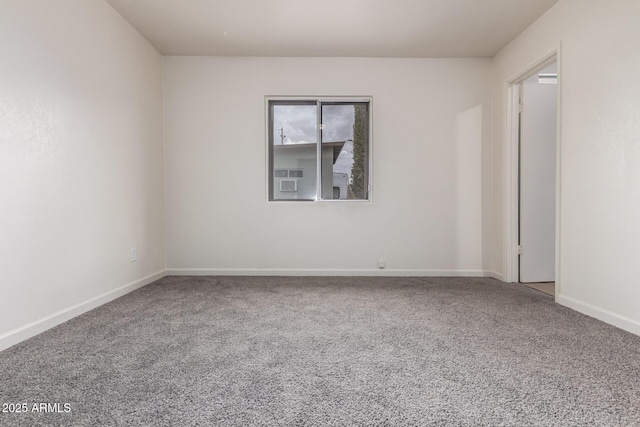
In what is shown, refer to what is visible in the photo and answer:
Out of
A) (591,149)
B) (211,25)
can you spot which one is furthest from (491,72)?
(211,25)

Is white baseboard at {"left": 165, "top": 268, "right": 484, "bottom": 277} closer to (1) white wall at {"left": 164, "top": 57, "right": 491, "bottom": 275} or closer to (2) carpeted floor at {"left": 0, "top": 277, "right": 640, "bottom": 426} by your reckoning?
(1) white wall at {"left": 164, "top": 57, "right": 491, "bottom": 275}

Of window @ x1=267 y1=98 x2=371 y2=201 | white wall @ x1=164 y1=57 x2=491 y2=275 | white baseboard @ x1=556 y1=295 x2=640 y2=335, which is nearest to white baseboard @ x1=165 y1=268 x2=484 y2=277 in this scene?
white wall @ x1=164 y1=57 x2=491 y2=275

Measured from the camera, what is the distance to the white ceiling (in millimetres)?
2809

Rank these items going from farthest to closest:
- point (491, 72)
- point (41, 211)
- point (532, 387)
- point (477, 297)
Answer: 1. point (491, 72)
2. point (477, 297)
3. point (41, 211)
4. point (532, 387)

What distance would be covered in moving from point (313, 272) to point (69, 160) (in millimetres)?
2552

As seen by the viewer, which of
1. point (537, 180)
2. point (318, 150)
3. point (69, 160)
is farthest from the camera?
point (318, 150)

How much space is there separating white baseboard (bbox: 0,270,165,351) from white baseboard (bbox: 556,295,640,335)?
3.83 m

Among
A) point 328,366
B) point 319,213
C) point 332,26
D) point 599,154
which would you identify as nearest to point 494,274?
point 599,154

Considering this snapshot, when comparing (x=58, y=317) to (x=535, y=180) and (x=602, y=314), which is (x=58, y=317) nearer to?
(x=602, y=314)

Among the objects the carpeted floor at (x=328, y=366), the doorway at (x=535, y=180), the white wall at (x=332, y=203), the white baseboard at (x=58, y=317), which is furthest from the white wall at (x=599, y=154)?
the white baseboard at (x=58, y=317)

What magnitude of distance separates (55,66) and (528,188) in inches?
170

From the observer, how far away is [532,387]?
144 centimetres

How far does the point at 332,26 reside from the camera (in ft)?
10.3

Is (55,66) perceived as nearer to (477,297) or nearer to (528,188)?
(477,297)
